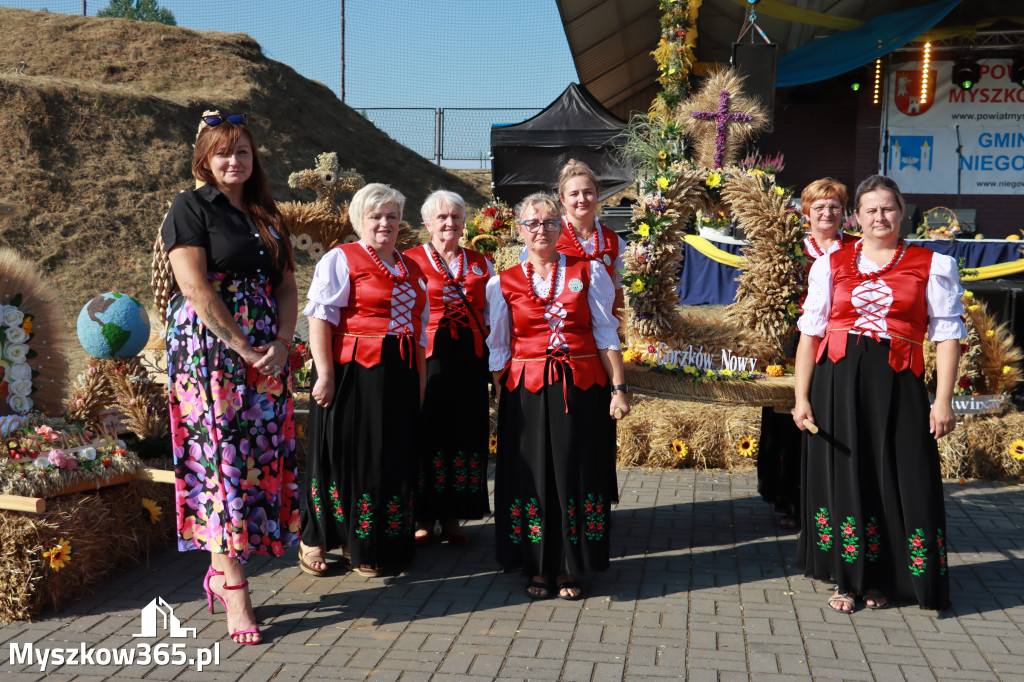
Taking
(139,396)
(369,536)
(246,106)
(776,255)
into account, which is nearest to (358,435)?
(369,536)

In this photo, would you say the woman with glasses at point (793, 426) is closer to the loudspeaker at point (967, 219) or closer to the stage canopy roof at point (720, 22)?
the stage canopy roof at point (720, 22)

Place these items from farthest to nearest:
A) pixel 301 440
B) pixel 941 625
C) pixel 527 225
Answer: pixel 301 440, pixel 527 225, pixel 941 625

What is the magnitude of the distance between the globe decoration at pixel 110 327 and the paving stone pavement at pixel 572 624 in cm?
139

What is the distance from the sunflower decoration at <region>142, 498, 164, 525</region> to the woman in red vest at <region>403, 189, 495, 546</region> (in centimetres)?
132

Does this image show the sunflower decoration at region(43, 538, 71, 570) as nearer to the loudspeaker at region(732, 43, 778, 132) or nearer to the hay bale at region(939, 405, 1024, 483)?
the hay bale at region(939, 405, 1024, 483)

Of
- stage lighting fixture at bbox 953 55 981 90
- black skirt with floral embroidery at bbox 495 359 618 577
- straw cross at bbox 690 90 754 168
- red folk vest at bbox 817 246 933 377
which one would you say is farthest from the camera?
stage lighting fixture at bbox 953 55 981 90

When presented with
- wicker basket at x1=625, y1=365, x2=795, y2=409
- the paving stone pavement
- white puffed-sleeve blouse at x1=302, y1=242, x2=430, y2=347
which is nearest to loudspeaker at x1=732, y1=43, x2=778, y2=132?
wicker basket at x1=625, y1=365, x2=795, y2=409

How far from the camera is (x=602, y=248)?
4.62m

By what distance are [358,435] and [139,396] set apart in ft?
6.13

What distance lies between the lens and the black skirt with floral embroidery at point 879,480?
3.71 metres

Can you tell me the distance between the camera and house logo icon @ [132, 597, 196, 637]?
3.51 metres

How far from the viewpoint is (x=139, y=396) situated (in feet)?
16.9

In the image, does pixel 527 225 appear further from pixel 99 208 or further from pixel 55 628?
pixel 99 208

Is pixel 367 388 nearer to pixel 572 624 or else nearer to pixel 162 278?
pixel 162 278
